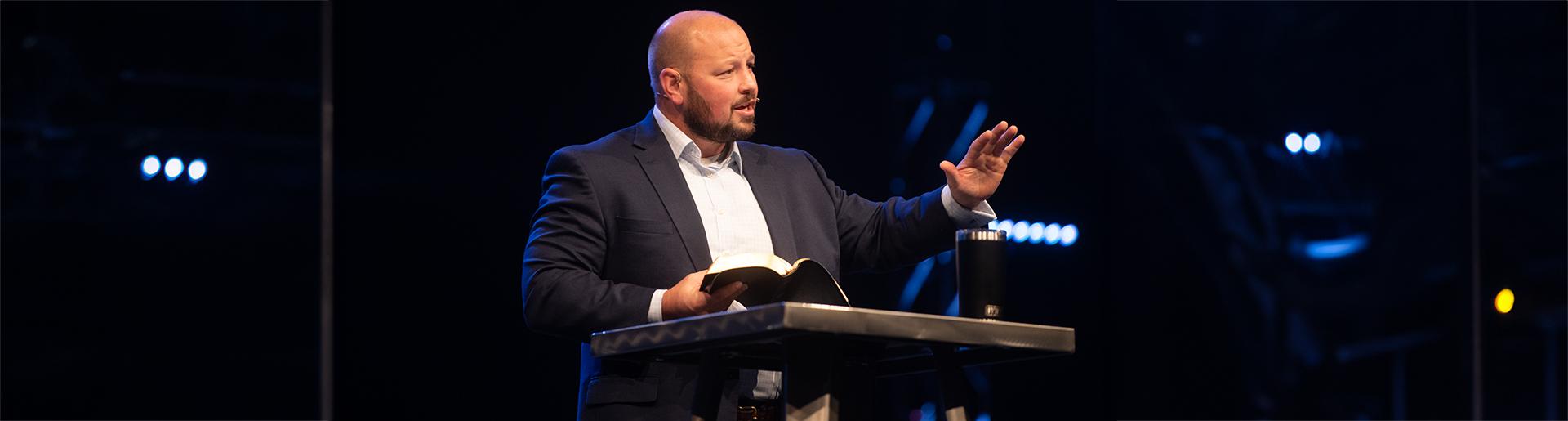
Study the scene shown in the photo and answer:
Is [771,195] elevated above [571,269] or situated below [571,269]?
above

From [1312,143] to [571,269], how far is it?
2.75 m

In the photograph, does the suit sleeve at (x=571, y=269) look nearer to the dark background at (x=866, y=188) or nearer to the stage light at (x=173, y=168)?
the dark background at (x=866, y=188)

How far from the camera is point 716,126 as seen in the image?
8.64ft

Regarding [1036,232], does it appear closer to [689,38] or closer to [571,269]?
[689,38]

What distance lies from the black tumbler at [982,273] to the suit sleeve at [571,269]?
515 mm

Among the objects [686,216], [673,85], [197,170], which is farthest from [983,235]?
[197,170]

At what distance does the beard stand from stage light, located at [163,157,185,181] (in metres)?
1.16

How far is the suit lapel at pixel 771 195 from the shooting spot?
253cm

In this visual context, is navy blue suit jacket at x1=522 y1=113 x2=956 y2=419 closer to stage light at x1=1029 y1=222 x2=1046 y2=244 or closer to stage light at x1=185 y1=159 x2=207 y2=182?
stage light at x1=185 y1=159 x2=207 y2=182

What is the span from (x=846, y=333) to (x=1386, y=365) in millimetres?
3078

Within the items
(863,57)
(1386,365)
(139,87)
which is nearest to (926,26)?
(863,57)

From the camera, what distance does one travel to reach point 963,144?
4.01 metres

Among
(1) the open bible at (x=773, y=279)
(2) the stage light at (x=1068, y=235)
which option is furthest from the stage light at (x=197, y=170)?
(2) the stage light at (x=1068, y=235)

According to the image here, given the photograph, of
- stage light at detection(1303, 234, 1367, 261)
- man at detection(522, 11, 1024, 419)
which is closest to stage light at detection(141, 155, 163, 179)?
man at detection(522, 11, 1024, 419)
